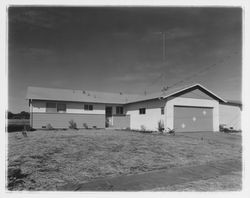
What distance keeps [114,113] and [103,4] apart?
1777 centimetres

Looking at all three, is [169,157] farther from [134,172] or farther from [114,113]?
[114,113]

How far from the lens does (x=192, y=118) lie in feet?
55.4

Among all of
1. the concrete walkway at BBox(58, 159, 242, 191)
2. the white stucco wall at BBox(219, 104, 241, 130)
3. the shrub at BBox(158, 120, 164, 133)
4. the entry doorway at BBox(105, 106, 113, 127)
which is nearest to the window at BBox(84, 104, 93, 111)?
the entry doorway at BBox(105, 106, 113, 127)

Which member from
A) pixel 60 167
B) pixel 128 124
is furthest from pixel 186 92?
pixel 60 167

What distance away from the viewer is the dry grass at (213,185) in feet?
12.1

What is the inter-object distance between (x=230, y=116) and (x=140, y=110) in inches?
376

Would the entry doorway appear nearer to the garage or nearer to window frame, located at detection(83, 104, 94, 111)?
window frame, located at detection(83, 104, 94, 111)

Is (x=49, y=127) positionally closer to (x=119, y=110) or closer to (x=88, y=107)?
(x=88, y=107)

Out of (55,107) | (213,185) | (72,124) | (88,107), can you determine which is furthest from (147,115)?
(213,185)

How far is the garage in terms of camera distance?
16.2 meters

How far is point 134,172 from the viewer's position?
15.5ft

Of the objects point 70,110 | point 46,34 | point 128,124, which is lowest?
point 128,124

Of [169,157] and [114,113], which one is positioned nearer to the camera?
[169,157]

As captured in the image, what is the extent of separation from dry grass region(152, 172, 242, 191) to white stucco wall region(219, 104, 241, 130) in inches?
663
